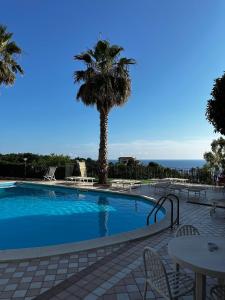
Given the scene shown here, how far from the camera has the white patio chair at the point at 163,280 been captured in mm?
2848

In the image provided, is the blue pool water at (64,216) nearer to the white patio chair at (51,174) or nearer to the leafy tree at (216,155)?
the white patio chair at (51,174)

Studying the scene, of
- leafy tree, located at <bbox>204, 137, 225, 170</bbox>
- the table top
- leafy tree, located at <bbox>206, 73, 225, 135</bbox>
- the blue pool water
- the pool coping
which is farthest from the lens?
leafy tree, located at <bbox>204, 137, 225, 170</bbox>

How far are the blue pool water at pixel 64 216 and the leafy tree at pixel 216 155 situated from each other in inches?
359

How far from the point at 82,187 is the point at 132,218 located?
5901 millimetres

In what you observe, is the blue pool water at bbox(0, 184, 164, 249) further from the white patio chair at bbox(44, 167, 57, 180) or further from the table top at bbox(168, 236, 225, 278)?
the table top at bbox(168, 236, 225, 278)

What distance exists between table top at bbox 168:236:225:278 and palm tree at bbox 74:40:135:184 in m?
12.3

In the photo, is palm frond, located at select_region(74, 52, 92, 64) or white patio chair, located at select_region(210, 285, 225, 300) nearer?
white patio chair, located at select_region(210, 285, 225, 300)

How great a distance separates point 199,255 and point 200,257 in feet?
0.17

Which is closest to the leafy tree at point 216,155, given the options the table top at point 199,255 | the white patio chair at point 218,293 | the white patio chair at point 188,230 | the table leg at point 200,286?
the white patio chair at point 188,230

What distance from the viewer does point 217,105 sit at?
32.1 feet

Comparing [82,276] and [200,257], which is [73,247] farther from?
[200,257]

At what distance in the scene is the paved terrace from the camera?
3578 millimetres

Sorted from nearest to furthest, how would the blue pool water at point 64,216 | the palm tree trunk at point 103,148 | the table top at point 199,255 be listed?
the table top at point 199,255
the blue pool water at point 64,216
the palm tree trunk at point 103,148

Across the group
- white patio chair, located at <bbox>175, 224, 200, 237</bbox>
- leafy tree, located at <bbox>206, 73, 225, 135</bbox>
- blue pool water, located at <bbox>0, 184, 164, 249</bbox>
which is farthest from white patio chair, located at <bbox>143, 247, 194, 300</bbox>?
leafy tree, located at <bbox>206, 73, 225, 135</bbox>
